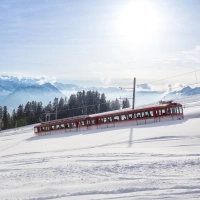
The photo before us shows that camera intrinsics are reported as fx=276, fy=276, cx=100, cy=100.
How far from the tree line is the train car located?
47.2 metres

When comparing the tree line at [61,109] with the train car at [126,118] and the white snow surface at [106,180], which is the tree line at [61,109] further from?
the white snow surface at [106,180]

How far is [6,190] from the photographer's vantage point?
26.1ft

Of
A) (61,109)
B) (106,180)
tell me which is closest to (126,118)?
(106,180)

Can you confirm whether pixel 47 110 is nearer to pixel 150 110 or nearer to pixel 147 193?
pixel 150 110

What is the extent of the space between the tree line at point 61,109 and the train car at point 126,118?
1857 inches

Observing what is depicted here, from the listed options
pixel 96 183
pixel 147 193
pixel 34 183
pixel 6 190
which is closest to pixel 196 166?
pixel 147 193

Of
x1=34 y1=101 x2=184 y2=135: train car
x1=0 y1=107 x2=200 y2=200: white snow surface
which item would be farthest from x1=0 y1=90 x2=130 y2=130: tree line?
x1=0 y1=107 x2=200 y2=200: white snow surface

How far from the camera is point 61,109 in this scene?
96375 millimetres

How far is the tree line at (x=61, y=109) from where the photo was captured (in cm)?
→ 8983

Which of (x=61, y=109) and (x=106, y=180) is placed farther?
(x=61, y=109)

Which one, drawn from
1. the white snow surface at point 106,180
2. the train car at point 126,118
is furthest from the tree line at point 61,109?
the white snow surface at point 106,180

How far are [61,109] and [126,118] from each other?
65459mm

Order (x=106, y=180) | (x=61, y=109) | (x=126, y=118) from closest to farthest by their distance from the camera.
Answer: (x=106, y=180) < (x=126, y=118) < (x=61, y=109)

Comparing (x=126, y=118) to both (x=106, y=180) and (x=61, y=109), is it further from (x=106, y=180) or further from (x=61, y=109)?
(x=61, y=109)
